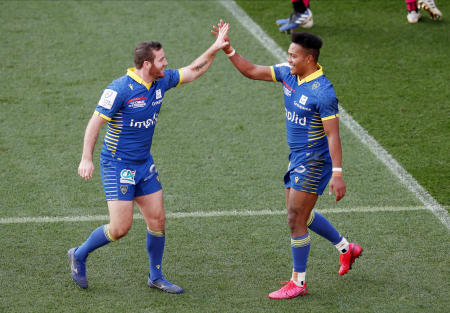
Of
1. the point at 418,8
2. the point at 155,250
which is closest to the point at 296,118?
the point at 155,250

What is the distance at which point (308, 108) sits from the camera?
5.65 metres

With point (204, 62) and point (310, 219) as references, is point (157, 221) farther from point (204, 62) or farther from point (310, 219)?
point (204, 62)

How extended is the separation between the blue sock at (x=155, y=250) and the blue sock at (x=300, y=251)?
1087 mm

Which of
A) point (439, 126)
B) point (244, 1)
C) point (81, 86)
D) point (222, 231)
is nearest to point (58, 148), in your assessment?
point (81, 86)

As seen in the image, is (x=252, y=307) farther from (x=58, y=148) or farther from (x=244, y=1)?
(x=244, y=1)

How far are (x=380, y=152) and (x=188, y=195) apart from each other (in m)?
2.49

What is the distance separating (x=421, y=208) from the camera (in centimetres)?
748

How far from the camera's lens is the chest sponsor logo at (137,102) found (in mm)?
5608

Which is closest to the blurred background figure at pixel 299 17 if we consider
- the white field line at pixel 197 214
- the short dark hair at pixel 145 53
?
the white field line at pixel 197 214

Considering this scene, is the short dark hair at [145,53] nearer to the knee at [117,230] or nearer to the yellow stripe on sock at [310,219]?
the knee at [117,230]

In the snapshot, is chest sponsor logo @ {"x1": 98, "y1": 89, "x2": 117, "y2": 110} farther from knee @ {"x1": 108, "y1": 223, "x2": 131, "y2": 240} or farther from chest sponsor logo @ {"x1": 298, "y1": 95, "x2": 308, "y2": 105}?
chest sponsor logo @ {"x1": 298, "y1": 95, "x2": 308, "y2": 105}

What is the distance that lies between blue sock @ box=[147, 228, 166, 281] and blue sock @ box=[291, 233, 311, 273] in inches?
42.8

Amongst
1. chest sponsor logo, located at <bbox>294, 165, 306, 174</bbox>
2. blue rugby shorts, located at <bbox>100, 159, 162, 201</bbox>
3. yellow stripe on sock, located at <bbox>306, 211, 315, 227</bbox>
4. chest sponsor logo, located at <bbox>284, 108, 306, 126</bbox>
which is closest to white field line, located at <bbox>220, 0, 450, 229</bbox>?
yellow stripe on sock, located at <bbox>306, 211, 315, 227</bbox>

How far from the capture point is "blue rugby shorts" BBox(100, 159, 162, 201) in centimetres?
573
